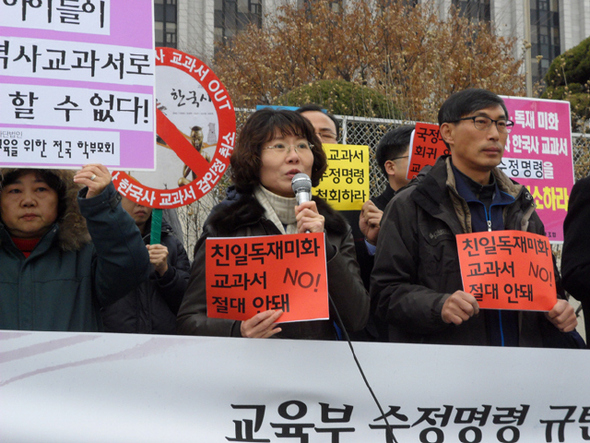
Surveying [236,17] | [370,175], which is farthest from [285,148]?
[236,17]

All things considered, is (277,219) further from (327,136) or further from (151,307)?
(327,136)

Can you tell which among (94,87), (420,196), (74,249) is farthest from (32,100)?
(420,196)

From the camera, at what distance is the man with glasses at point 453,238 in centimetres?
Answer: 269

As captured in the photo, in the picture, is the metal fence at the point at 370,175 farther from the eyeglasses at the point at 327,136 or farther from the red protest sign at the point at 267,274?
the red protest sign at the point at 267,274

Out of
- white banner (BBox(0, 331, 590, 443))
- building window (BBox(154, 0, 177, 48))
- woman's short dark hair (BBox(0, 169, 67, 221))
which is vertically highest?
building window (BBox(154, 0, 177, 48))

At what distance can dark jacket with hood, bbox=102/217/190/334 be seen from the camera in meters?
3.41

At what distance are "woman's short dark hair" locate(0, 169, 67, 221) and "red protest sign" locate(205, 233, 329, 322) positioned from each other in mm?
925

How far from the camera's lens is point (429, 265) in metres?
2.85

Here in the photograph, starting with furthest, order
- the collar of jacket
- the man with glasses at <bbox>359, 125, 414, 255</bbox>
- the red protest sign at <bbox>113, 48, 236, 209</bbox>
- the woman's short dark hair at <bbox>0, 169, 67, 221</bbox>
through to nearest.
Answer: the man with glasses at <bbox>359, 125, 414, 255</bbox>
the red protest sign at <bbox>113, 48, 236, 209</bbox>
the woman's short dark hair at <bbox>0, 169, 67, 221</bbox>
the collar of jacket

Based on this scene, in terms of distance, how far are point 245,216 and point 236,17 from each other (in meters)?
16.5

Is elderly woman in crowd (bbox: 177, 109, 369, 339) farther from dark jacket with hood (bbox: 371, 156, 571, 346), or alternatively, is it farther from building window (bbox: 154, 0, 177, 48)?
building window (bbox: 154, 0, 177, 48)

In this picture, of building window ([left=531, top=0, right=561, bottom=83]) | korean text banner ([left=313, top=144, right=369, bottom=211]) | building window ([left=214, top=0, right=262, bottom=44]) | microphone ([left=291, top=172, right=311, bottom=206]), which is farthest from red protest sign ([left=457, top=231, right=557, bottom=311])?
building window ([left=531, top=0, right=561, bottom=83])

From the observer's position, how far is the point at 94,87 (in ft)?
9.87

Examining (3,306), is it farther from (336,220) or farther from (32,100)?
(336,220)
